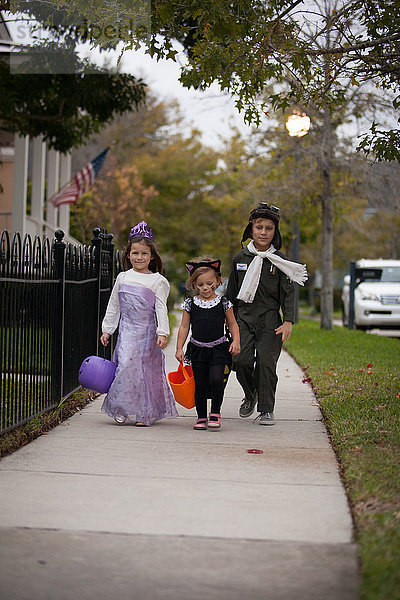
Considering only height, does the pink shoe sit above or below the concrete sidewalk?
above

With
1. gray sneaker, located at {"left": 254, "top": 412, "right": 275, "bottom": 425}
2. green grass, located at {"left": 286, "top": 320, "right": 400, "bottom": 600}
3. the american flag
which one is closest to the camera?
green grass, located at {"left": 286, "top": 320, "right": 400, "bottom": 600}

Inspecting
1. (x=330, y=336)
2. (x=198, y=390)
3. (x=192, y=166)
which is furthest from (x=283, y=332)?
(x=192, y=166)

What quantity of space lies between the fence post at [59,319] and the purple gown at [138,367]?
49cm

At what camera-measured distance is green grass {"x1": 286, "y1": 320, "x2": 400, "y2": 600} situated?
11.2 feet

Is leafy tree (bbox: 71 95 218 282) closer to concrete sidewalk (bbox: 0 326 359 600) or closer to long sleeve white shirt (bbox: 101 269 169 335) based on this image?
long sleeve white shirt (bbox: 101 269 169 335)

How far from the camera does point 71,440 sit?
5.98 m

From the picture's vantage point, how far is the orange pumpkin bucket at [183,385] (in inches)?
262

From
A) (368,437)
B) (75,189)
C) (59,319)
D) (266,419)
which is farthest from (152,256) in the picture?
(75,189)

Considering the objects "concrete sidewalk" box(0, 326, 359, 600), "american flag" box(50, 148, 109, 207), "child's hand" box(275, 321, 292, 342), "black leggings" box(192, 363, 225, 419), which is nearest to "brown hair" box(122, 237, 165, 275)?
"black leggings" box(192, 363, 225, 419)

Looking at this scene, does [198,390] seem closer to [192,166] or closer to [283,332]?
[283,332]

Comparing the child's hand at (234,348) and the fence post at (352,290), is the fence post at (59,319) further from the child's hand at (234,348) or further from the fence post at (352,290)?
the fence post at (352,290)

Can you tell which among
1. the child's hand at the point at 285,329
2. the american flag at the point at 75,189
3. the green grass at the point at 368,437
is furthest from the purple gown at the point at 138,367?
the american flag at the point at 75,189

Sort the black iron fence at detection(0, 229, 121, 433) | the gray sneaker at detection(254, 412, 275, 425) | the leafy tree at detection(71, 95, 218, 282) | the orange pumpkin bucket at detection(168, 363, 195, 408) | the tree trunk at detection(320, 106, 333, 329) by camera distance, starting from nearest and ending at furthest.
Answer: the black iron fence at detection(0, 229, 121, 433), the orange pumpkin bucket at detection(168, 363, 195, 408), the gray sneaker at detection(254, 412, 275, 425), the tree trunk at detection(320, 106, 333, 329), the leafy tree at detection(71, 95, 218, 282)

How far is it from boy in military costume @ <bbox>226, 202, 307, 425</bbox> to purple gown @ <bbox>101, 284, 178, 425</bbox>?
2.27 ft
